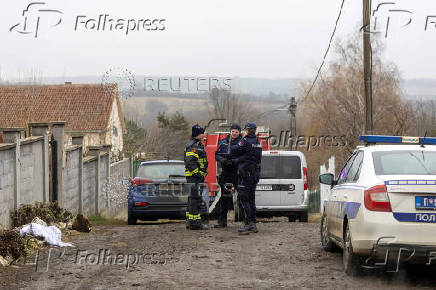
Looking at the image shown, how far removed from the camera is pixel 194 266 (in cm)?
925

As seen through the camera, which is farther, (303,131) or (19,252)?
(303,131)

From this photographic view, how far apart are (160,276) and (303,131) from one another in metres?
52.3

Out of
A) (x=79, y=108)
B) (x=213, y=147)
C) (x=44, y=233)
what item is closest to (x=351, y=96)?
(x=79, y=108)

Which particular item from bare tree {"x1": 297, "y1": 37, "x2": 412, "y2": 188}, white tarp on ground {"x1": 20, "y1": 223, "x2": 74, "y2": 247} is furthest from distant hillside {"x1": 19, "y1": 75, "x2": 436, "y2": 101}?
white tarp on ground {"x1": 20, "y1": 223, "x2": 74, "y2": 247}

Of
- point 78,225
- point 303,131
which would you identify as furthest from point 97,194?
point 303,131

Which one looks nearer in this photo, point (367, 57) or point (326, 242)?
point (326, 242)

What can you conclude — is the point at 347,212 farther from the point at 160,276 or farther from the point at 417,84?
the point at 417,84

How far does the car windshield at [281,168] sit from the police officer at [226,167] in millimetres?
2749

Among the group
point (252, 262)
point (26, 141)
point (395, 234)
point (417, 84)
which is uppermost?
point (417, 84)

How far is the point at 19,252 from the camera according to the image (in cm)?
980

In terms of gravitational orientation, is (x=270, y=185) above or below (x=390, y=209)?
below

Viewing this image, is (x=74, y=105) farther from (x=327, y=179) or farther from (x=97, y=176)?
(x=327, y=179)

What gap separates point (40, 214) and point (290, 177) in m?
6.14

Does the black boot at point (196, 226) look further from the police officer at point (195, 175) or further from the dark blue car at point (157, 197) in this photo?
the dark blue car at point (157, 197)
